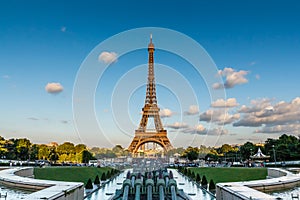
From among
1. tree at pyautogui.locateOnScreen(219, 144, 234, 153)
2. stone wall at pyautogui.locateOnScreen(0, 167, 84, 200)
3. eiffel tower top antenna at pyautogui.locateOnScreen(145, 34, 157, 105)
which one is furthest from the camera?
tree at pyautogui.locateOnScreen(219, 144, 234, 153)

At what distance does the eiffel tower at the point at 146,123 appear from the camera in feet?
166

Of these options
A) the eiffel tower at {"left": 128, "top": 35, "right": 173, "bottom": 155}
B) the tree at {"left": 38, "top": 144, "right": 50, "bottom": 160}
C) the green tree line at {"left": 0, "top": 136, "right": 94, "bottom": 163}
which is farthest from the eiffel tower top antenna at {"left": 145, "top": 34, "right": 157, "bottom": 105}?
the tree at {"left": 38, "top": 144, "right": 50, "bottom": 160}

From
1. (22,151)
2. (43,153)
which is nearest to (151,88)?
(43,153)

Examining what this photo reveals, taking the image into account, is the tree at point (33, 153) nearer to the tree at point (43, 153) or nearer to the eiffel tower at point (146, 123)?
the tree at point (43, 153)

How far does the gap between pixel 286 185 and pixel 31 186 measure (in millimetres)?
9260

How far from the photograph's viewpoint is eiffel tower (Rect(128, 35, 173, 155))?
1988 inches

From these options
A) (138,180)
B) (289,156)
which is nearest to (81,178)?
(138,180)

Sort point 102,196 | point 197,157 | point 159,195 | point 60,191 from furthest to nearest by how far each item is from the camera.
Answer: point 197,157
point 102,196
point 159,195
point 60,191

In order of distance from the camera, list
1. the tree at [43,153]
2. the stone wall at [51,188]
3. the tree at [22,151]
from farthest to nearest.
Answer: the tree at [43,153], the tree at [22,151], the stone wall at [51,188]

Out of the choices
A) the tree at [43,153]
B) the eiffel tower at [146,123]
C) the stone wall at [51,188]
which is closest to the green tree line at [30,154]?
the tree at [43,153]

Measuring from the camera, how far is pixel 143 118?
5281 cm

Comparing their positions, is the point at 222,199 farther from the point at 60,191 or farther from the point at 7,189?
the point at 7,189

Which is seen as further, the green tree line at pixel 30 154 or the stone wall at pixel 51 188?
the green tree line at pixel 30 154

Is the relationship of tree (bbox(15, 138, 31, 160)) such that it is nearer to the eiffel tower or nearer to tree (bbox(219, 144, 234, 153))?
the eiffel tower
